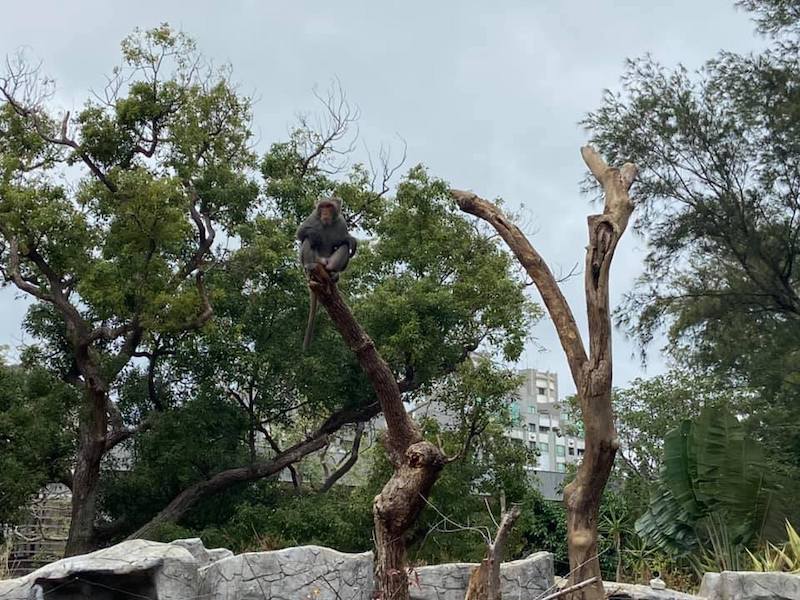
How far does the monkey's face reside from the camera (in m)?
8.05

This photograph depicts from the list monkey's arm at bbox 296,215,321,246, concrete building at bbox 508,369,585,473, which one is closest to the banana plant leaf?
monkey's arm at bbox 296,215,321,246

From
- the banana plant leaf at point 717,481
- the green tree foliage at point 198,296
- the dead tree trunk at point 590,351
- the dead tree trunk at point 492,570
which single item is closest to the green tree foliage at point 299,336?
the green tree foliage at point 198,296

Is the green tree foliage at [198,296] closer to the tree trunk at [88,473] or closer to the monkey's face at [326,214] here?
the tree trunk at [88,473]

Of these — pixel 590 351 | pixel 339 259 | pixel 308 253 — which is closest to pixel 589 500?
pixel 590 351

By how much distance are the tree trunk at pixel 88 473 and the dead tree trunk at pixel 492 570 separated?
27.4ft

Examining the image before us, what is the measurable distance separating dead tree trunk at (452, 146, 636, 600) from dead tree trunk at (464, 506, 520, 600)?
1.17m

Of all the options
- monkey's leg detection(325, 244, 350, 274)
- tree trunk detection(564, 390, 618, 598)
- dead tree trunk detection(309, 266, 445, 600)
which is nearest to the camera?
dead tree trunk detection(309, 266, 445, 600)

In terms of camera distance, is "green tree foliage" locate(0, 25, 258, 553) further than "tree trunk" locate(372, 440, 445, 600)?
Yes

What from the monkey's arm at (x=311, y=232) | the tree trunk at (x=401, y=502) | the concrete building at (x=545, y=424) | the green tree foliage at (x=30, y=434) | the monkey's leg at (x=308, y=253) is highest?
the concrete building at (x=545, y=424)

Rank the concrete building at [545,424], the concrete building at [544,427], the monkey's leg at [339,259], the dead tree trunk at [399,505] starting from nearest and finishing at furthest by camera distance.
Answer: the dead tree trunk at [399,505] < the monkey's leg at [339,259] < the concrete building at [544,427] < the concrete building at [545,424]

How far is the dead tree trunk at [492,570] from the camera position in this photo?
15.1 feet

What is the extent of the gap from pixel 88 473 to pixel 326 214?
620cm

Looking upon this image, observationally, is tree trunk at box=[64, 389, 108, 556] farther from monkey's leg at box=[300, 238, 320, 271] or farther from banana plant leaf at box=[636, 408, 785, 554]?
banana plant leaf at box=[636, 408, 785, 554]

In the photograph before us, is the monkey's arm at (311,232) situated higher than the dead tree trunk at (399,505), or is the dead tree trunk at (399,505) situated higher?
the monkey's arm at (311,232)
